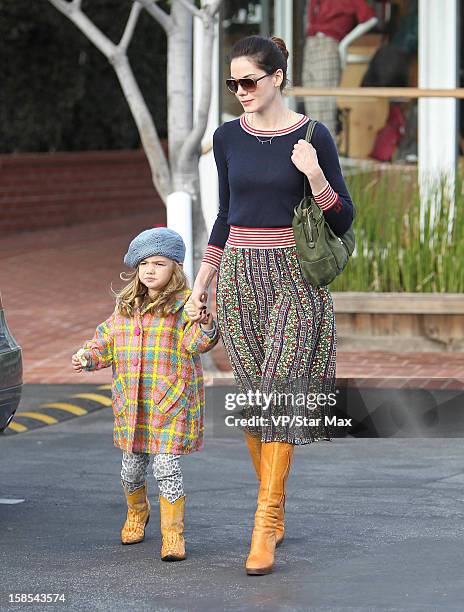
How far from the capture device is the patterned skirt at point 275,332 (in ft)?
18.0

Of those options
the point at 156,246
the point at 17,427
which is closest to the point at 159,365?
the point at 156,246

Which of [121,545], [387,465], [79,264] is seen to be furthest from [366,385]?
[79,264]

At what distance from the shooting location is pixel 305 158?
210 inches

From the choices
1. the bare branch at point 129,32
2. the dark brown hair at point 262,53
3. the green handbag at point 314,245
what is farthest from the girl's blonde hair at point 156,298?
the bare branch at point 129,32

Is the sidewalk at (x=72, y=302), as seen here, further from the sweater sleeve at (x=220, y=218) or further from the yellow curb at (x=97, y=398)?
the sweater sleeve at (x=220, y=218)

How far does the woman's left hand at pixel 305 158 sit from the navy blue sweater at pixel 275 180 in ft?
0.22

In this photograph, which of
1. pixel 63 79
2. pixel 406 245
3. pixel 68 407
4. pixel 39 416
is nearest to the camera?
pixel 39 416

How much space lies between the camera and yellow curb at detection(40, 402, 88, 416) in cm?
921

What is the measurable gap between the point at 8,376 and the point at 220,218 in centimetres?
126

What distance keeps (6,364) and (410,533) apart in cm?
179

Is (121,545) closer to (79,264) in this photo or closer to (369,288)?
(369,288)

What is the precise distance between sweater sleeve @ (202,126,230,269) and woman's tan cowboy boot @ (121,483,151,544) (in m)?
0.94

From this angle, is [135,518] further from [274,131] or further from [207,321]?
[274,131]

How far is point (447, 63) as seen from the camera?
13.1 m
